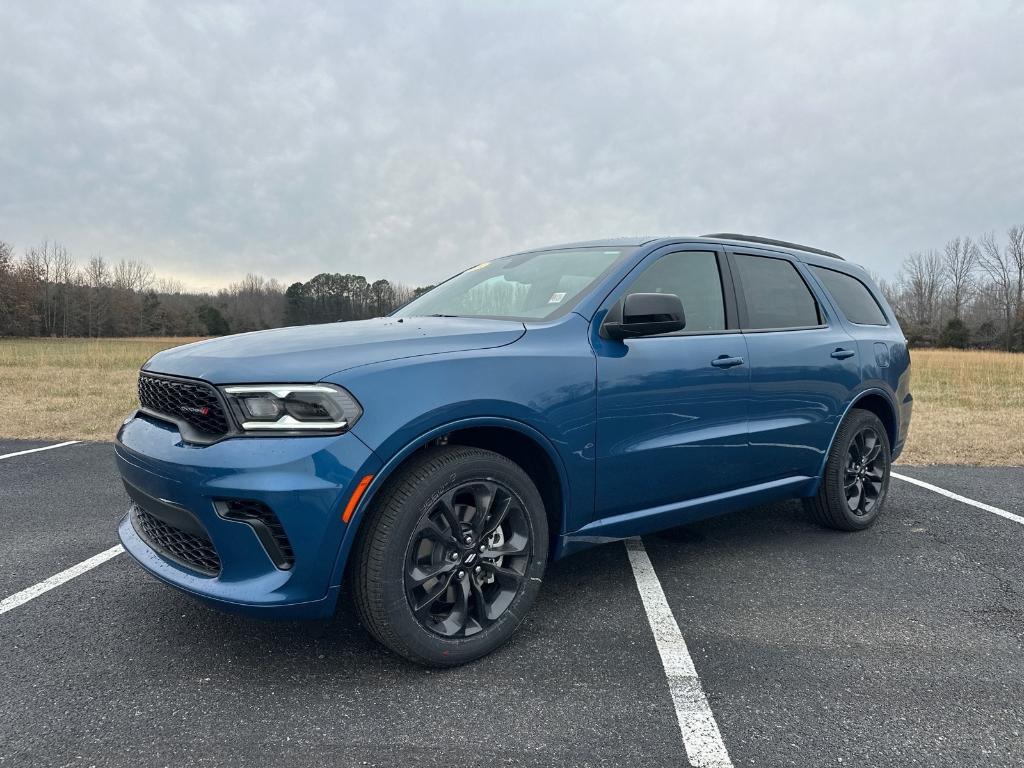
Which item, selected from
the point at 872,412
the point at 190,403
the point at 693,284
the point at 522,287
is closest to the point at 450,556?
the point at 190,403

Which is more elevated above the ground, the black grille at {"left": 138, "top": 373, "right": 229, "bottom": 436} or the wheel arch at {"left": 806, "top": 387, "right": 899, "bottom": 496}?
the black grille at {"left": 138, "top": 373, "right": 229, "bottom": 436}

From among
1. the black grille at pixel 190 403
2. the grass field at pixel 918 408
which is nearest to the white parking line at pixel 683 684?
the black grille at pixel 190 403

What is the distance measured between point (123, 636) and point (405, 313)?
6.79 feet

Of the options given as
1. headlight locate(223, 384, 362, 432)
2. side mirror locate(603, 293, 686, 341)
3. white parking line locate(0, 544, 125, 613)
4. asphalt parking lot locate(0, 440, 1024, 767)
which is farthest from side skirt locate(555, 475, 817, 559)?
white parking line locate(0, 544, 125, 613)

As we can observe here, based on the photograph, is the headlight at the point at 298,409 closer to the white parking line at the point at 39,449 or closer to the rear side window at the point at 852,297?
the rear side window at the point at 852,297

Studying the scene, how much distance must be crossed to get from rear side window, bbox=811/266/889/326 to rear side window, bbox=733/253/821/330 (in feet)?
1.05

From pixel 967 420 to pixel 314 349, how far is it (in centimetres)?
1112

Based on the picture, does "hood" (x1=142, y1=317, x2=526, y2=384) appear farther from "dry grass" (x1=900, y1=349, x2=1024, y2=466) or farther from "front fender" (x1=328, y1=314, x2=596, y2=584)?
"dry grass" (x1=900, y1=349, x2=1024, y2=466)

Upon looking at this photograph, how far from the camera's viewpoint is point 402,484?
2.32 metres

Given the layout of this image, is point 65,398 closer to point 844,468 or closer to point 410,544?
point 410,544

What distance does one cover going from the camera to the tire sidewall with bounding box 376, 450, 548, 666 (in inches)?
90.0

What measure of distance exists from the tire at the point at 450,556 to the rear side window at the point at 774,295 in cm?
182

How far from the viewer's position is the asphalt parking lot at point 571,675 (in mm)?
2018

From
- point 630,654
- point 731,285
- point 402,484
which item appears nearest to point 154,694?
point 402,484
